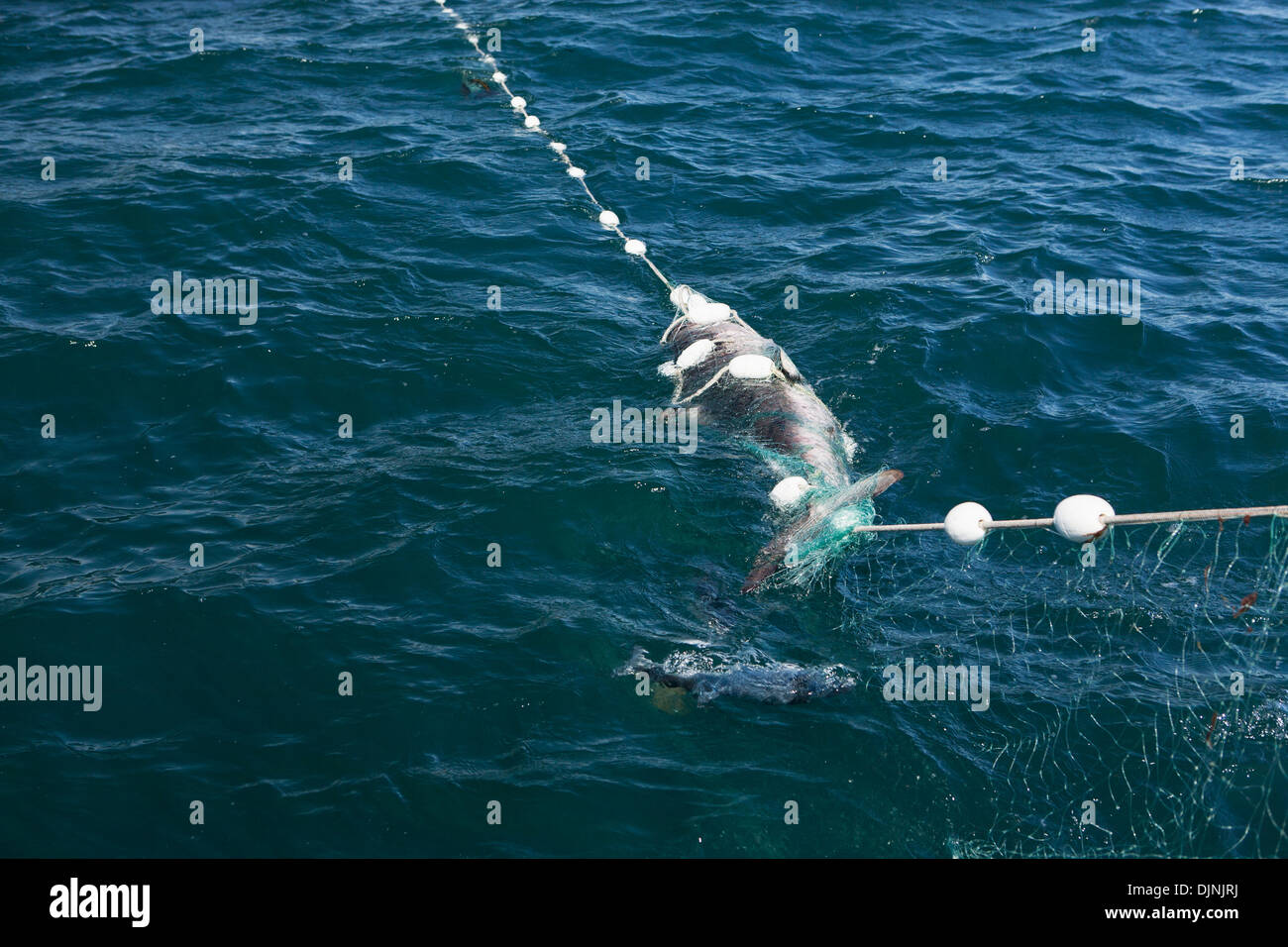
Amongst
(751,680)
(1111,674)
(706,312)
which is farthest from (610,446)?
(1111,674)

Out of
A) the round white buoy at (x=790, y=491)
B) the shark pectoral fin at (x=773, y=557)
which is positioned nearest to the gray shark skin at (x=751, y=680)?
the shark pectoral fin at (x=773, y=557)

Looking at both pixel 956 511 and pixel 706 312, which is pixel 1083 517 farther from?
pixel 706 312

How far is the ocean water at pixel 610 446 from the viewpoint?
9367 millimetres

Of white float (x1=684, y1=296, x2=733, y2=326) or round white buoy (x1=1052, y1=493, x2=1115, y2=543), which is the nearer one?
round white buoy (x1=1052, y1=493, x2=1115, y2=543)

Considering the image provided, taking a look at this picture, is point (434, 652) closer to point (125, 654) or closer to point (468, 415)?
point (125, 654)

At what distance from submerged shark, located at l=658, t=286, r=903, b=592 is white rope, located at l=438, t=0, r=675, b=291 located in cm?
186

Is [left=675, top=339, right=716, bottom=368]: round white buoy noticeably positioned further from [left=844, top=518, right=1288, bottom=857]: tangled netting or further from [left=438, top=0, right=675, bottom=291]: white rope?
[left=844, top=518, right=1288, bottom=857]: tangled netting

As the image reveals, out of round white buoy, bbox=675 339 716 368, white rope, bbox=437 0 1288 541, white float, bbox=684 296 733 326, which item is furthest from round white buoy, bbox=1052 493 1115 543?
white float, bbox=684 296 733 326

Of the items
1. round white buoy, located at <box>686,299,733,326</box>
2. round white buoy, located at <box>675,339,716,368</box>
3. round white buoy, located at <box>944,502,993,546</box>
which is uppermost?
round white buoy, located at <box>686,299,733,326</box>

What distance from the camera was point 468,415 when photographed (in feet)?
47.1

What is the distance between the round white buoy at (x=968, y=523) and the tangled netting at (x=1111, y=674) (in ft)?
6.05

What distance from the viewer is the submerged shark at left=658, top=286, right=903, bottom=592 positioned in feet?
36.8

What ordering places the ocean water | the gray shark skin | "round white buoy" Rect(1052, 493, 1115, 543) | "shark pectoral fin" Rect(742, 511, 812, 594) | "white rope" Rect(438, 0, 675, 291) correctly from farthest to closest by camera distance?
"white rope" Rect(438, 0, 675, 291) → "shark pectoral fin" Rect(742, 511, 812, 594) → the gray shark skin → the ocean water → "round white buoy" Rect(1052, 493, 1115, 543)

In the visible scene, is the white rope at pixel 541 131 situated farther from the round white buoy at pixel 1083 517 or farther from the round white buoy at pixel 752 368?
the round white buoy at pixel 1083 517
